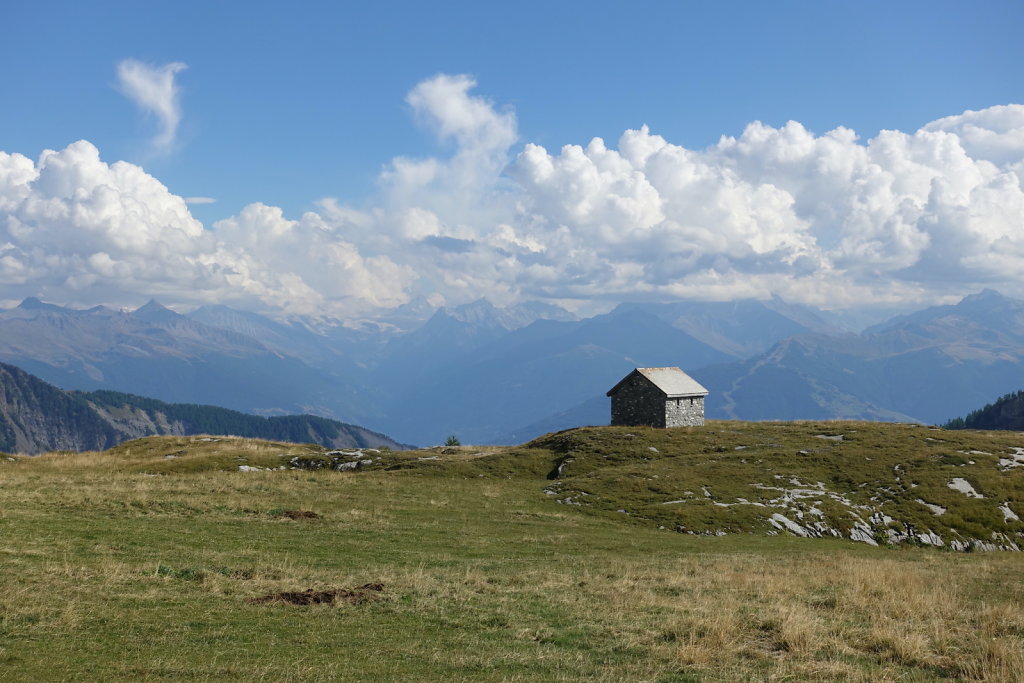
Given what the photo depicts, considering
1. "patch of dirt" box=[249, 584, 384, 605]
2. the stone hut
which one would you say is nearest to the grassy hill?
"patch of dirt" box=[249, 584, 384, 605]

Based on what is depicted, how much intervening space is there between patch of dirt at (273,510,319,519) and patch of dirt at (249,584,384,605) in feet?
52.8

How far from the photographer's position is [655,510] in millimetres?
43812

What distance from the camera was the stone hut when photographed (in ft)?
258

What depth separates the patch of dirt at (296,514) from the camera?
3425 centimetres

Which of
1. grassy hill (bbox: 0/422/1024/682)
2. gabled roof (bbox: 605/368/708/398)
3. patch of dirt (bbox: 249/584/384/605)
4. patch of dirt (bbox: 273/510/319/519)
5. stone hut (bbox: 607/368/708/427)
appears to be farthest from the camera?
gabled roof (bbox: 605/368/708/398)

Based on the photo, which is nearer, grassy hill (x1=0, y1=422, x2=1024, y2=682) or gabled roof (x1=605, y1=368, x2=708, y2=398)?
grassy hill (x1=0, y1=422, x2=1024, y2=682)

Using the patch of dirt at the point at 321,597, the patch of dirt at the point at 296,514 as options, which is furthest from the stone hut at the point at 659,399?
the patch of dirt at the point at 321,597

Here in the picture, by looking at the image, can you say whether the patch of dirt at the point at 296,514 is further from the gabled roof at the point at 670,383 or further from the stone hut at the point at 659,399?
the gabled roof at the point at 670,383

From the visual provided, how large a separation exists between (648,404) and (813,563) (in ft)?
169

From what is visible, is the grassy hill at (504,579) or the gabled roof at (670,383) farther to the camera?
the gabled roof at (670,383)

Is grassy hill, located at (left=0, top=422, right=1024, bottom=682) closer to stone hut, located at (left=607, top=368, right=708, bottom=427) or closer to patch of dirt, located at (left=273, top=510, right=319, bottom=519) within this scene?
patch of dirt, located at (left=273, top=510, right=319, bottom=519)

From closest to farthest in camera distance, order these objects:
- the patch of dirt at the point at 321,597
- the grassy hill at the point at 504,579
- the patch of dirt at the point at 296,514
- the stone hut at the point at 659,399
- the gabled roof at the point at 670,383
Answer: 1. the grassy hill at the point at 504,579
2. the patch of dirt at the point at 321,597
3. the patch of dirt at the point at 296,514
4. the stone hut at the point at 659,399
5. the gabled roof at the point at 670,383

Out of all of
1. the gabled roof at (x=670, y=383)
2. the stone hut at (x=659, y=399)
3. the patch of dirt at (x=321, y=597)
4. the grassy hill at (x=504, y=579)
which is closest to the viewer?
the grassy hill at (x=504, y=579)

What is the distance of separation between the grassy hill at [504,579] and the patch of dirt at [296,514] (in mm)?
163
